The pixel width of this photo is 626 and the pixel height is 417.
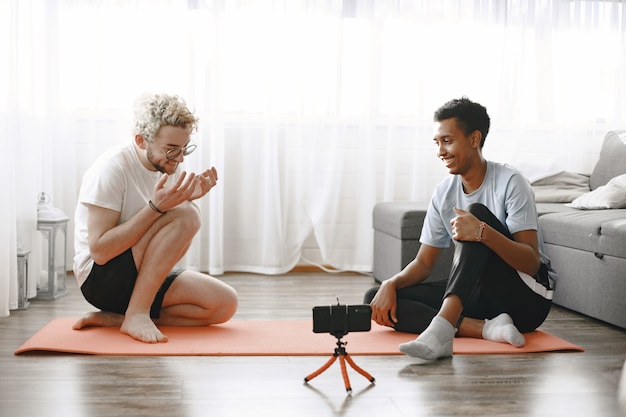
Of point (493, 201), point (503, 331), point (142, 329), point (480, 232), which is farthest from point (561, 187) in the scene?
point (142, 329)

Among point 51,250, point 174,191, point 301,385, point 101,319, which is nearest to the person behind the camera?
point 301,385

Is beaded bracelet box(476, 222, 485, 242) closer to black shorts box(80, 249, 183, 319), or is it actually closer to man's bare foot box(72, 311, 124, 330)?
black shorts box(80, 249, 183, 319)

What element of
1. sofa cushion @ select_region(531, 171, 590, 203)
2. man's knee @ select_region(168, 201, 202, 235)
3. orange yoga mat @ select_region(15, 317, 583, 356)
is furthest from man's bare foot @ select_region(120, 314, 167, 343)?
sofa cushion @ select_region(531, 171, 590, 203)

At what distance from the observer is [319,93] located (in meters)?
4.75

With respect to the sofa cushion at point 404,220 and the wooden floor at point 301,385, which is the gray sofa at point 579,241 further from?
the wooden floor at point 301,385

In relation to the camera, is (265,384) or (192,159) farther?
(192,159)

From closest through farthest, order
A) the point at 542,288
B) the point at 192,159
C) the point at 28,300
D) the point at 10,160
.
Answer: the point at 542,288 → the point at 10,160 → the point at 28,300 → the point at 192,159

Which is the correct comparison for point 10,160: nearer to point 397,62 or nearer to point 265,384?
point 265,384

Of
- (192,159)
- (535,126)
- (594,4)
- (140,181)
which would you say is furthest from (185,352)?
(594,4)

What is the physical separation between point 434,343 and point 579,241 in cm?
119

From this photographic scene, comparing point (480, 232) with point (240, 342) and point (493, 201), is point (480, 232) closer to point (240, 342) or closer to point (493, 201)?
point (493, 201)

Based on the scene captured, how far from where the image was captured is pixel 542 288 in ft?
9.05

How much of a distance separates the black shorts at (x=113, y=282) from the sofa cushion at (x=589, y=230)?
5.92 ft

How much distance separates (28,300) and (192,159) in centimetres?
136
